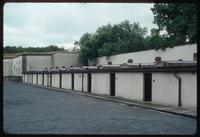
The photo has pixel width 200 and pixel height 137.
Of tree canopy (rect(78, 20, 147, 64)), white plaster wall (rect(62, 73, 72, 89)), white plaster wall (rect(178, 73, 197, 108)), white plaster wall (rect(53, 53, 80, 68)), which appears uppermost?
tree canopy (rect(78, 20, 147, 64))

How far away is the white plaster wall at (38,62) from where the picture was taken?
74688 millimetres

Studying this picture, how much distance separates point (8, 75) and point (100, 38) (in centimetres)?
3477

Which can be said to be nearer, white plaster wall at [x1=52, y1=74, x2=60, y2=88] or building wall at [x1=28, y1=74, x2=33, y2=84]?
white plaster wall at [x1=52, y1=74, x2=60, y2=88]

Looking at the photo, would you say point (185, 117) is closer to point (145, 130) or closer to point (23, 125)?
point (145, 130)

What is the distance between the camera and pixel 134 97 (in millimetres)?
29469

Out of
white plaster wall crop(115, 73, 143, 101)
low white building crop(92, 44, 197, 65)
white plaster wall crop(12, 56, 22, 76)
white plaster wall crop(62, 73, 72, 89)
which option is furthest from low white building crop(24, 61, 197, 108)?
white plaster wall crop(12, 56, 22, 76)

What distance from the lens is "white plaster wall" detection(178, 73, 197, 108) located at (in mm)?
21328

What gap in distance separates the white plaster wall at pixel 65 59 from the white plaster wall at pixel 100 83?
112 feet

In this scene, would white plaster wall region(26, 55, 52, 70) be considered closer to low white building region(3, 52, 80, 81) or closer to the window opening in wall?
low white building region(3, 52, 80, 81)

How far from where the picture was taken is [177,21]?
40688 mm

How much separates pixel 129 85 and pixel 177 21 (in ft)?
45.0

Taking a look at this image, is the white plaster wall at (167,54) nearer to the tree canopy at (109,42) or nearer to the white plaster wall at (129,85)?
the tree canopy at (109,42)

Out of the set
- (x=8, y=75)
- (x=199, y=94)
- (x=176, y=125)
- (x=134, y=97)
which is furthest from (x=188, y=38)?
(x=8, y=75)

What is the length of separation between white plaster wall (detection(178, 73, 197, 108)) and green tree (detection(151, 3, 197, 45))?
16.3 m
